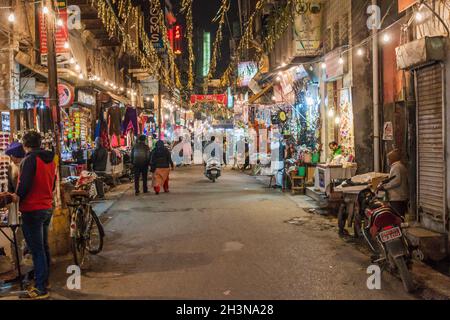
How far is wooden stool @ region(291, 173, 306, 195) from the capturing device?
57.5 ft

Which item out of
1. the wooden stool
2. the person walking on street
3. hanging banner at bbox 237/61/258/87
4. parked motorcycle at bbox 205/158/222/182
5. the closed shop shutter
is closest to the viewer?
the closed shop shutter

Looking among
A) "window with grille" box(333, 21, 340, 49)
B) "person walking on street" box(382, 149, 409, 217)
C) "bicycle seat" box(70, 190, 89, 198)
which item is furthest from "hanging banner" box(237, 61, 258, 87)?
"bicycle seat" box(70, 190, 89, 198)

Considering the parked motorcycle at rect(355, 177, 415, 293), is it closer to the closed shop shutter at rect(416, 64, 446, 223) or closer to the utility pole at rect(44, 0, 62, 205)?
the closed shop shutter at rect(416, 64, 446, 223)

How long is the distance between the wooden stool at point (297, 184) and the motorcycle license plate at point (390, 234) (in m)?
10.6

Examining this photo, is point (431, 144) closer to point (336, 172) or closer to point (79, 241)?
point (336, 172)

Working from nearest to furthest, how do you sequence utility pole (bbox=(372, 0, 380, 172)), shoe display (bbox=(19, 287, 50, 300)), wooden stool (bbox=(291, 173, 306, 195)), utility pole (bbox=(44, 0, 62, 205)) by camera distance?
shoe display (bbox=(19, 287, 50, 300)) → utility pole (bbox=(44, 0, 62, 205)) → utility pole (bbox=(372, 0, 380, 172)) → wooden stool (bbox=(291, 173, 306, 195))

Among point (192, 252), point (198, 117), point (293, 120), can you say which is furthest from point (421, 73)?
point (198, 117)

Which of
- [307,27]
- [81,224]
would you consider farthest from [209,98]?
[81,224]

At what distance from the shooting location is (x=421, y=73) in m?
9.43

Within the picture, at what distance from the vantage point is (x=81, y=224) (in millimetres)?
8508

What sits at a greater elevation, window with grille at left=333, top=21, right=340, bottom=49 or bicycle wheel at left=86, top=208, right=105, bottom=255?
window with grille at left=333, top=21, right=340, bottom=49

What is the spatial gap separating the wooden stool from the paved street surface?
2.78 metres

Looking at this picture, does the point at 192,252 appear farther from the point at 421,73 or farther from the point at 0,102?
the point at 0,102

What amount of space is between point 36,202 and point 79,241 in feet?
5.85
